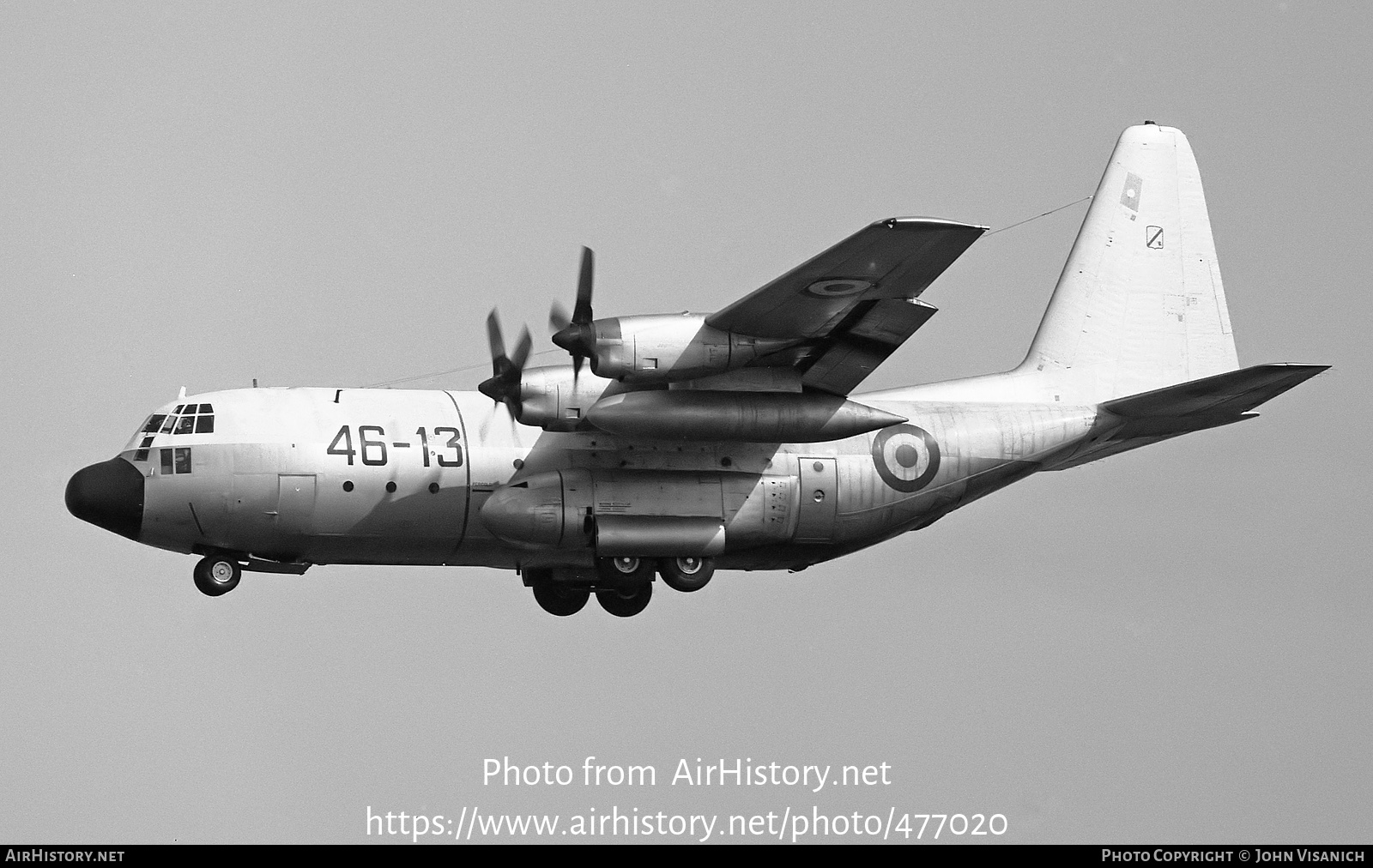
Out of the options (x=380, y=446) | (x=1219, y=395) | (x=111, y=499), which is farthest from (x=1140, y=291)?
(x=111, y=499)

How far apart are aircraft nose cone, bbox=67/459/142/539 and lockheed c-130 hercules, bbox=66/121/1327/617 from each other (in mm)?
25

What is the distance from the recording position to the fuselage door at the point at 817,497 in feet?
76.9

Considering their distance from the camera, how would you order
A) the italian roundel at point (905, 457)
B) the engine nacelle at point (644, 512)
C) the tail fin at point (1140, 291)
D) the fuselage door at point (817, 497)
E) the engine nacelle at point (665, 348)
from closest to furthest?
the engine nacelle at point (665, 348)
the engine nacelle at point (644, 512)
the fuselage door at point (817, 497)
the italian roundel at point (905, 457)
the tail fin at point (1140, 291)

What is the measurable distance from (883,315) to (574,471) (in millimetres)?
3757

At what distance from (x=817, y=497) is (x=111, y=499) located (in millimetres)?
7638

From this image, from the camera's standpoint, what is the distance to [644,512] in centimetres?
2281

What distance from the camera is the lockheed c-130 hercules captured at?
71.2 ft

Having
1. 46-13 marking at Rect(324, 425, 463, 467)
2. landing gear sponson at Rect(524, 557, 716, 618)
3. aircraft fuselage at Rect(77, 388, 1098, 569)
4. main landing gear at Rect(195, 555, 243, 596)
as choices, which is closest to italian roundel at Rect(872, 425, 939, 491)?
aircraft fuselage at Rect(77, 388, 1098, 569)

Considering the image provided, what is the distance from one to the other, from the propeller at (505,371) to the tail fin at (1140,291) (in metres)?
6.43

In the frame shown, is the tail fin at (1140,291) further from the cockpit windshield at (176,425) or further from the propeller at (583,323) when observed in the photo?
the cockpit windshield at (176,425)

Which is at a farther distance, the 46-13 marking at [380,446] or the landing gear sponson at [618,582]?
the landing gear sponson at [618,582]

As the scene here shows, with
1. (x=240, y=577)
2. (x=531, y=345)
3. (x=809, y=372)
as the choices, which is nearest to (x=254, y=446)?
(x=240, y=577)

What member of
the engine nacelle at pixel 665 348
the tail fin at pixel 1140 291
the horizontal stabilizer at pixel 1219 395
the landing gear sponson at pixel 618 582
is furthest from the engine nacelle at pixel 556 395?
the horizontal stabilizer at pixel 1219 395

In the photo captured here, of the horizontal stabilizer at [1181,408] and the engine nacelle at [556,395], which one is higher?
the engine nacelle at [556,395]
